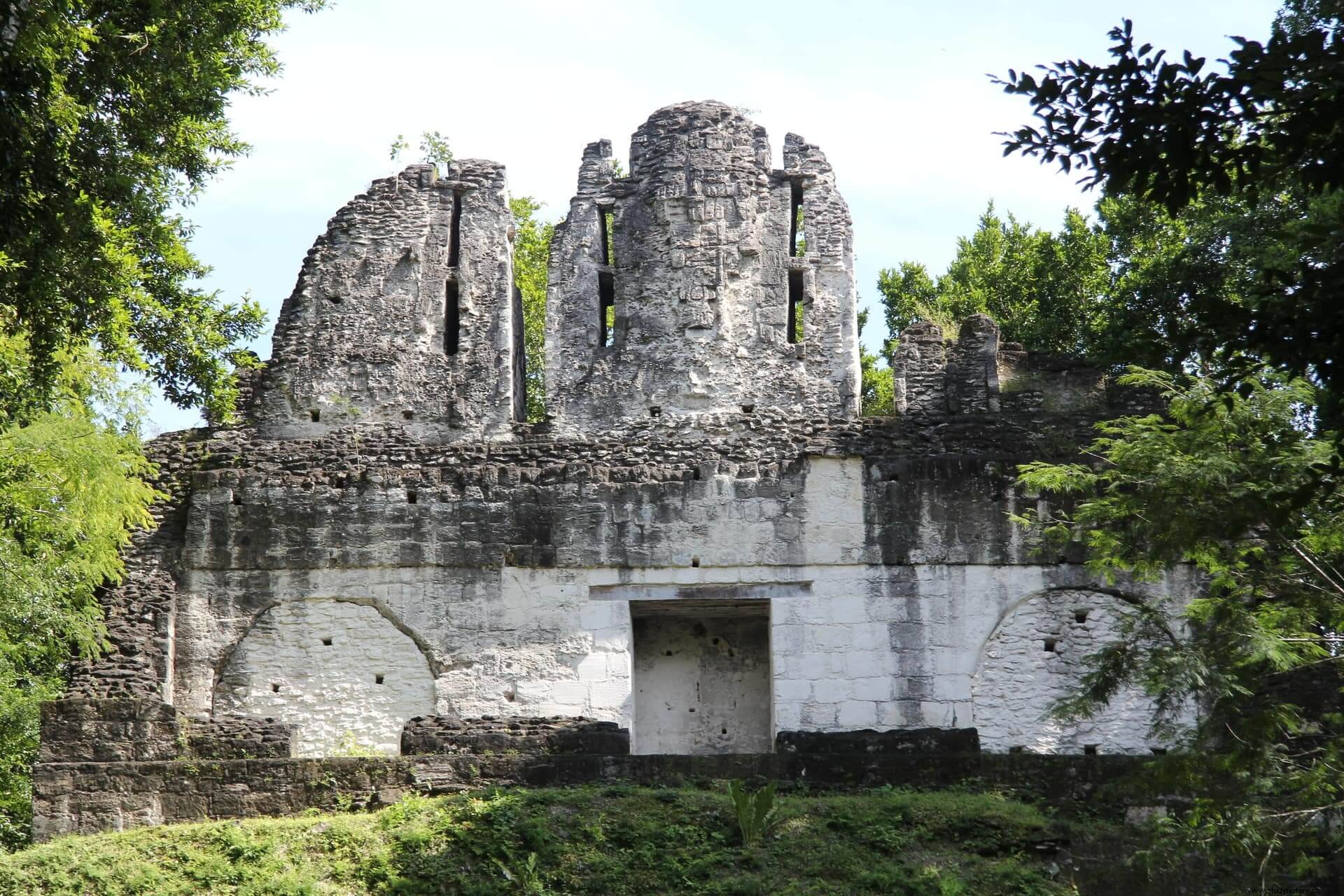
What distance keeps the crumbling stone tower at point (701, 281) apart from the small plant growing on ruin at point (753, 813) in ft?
18.9

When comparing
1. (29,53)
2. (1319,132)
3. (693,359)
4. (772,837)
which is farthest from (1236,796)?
(29,53)

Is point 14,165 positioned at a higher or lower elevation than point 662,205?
lower

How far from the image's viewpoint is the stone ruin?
16.6 metres

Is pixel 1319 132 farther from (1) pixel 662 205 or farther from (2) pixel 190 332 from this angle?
(1) pixel 662 205

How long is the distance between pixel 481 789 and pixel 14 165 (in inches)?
256

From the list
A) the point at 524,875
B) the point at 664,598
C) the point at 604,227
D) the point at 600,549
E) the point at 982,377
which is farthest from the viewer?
the point at 604,227

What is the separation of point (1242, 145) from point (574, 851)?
305 inches

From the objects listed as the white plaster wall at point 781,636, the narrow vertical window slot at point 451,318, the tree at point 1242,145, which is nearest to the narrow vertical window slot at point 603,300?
the narrow vertical window slot at point 451,318

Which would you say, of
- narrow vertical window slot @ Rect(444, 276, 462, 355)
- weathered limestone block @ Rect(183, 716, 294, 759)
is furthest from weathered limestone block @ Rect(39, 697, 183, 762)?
narrow vertical window slot @ Rect(444, 276, 462, 355)

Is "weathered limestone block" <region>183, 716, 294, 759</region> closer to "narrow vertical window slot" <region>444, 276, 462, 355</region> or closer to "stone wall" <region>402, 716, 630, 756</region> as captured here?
"stone wall" <region>402, 716, 630, 756</region>

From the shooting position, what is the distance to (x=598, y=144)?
19.9m

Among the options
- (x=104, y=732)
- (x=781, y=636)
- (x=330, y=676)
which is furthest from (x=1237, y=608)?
(x=104, y=732)

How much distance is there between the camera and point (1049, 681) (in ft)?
55.1

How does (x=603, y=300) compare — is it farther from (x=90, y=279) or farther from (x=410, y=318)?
(x=90, y=279)
